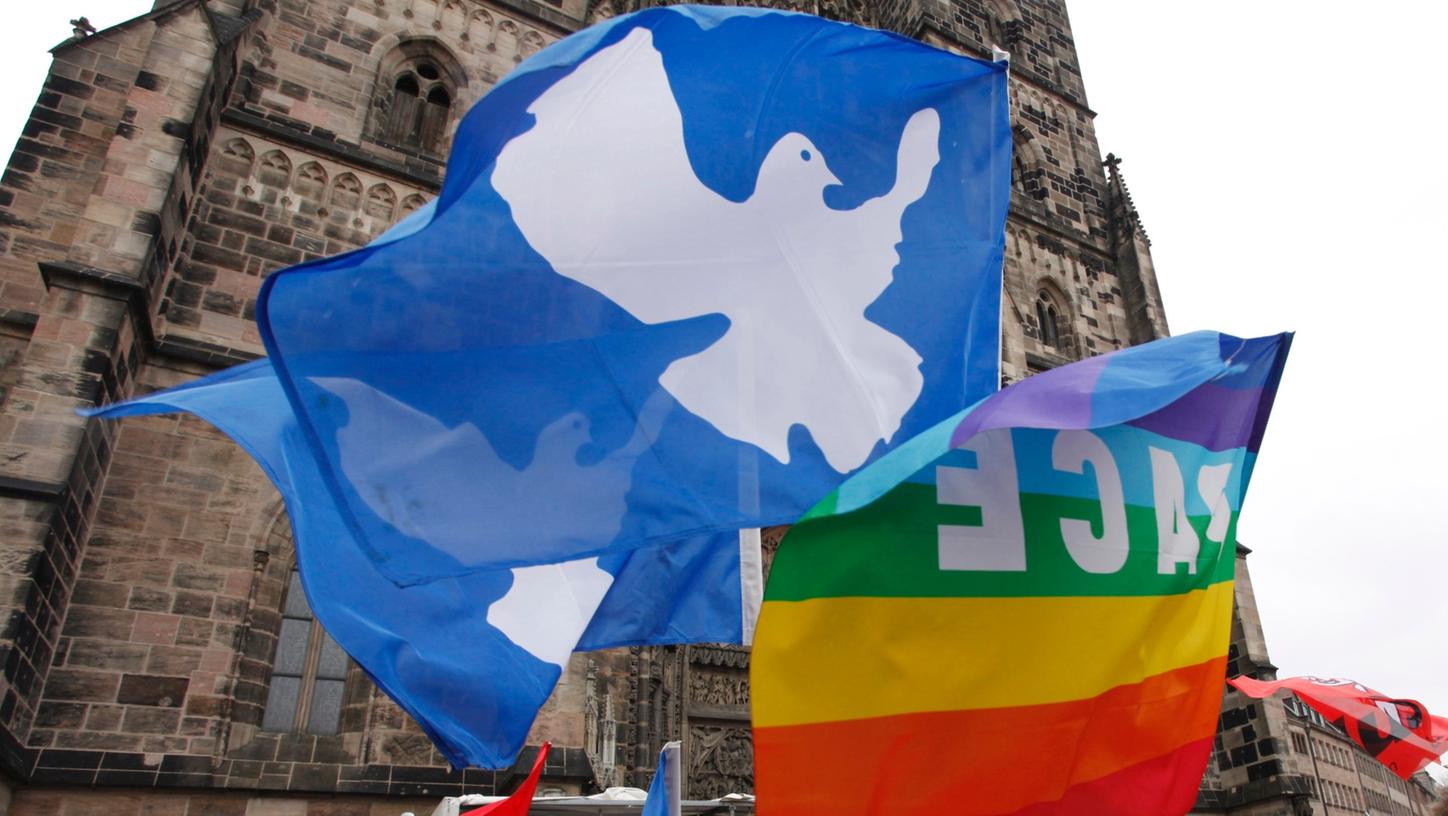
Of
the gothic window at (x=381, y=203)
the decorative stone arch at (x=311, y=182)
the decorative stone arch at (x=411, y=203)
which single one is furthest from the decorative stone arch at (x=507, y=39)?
the decorative stone arch at (x=311, y=182)

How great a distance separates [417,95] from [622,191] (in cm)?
907

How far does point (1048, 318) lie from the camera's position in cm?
1559

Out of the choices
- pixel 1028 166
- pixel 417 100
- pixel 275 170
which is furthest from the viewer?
pixel 1028 166

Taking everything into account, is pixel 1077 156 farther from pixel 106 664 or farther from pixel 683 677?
pixel 106 664

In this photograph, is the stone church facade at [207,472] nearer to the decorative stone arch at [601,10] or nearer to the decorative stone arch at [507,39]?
the decorative stone arch at [507,39]

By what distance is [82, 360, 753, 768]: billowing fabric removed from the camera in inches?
133

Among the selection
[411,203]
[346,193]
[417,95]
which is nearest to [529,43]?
[417,95]

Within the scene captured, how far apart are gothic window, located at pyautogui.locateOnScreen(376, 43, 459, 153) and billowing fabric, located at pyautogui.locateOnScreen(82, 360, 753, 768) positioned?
308 inches

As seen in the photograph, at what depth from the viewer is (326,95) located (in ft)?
34.5

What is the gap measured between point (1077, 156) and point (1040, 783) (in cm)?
1769

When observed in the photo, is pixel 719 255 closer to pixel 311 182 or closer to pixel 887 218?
pixel 887 218

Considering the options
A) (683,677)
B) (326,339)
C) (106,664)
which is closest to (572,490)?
(326,339)

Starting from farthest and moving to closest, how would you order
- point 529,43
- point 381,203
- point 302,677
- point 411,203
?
point 529,43, point 411,203, point 381,203, point 302,677

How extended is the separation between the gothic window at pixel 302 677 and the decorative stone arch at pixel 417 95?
5.51 metres
